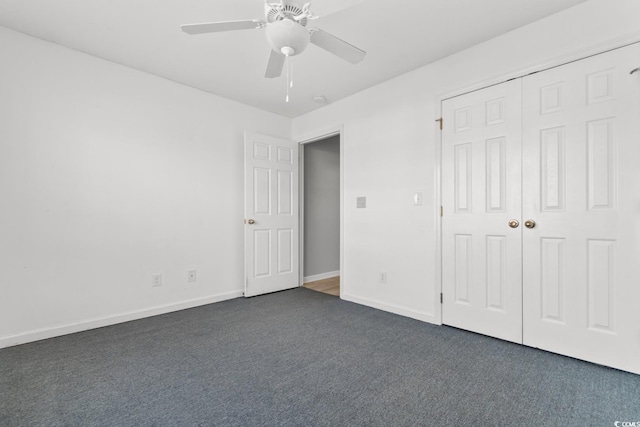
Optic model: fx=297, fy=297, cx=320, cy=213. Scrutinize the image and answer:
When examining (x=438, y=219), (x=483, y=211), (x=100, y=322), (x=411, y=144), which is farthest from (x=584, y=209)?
(x=100, y=322)

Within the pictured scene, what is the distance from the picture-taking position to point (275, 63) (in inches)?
79.8

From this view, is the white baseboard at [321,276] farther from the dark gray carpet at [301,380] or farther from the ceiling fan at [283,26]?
the ceiling fan at [283,26]

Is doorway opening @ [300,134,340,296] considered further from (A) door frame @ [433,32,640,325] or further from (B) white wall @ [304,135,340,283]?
(A) door frame @ [433,32,640,325]

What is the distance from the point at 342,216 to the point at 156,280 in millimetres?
2187

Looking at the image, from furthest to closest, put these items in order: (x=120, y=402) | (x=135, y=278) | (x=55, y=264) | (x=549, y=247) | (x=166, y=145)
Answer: (x=166, y=145)
(x=135, y=278)
(x=55, y=264)
(x=549, y=247)
(x=120, y=402)

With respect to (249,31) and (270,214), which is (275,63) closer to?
(249,31)

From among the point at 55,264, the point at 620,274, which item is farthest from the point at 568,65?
the point at 55,264

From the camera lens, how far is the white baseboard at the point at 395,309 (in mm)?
2822

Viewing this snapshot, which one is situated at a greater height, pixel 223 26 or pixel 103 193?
pixel 223 26

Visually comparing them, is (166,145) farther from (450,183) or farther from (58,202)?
(450,183)

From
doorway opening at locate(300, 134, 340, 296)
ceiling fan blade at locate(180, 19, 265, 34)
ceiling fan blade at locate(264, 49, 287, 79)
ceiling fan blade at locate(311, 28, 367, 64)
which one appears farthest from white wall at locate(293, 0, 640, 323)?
→ ceiling fan blade at locate(180, 19, 265, 34)

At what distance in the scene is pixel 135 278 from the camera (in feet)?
9.77

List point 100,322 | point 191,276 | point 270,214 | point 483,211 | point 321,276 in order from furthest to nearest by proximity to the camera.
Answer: point 321,276
point 270,214
point 191,276
point 100,322
point 483,211

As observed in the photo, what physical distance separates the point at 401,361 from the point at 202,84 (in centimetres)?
335
